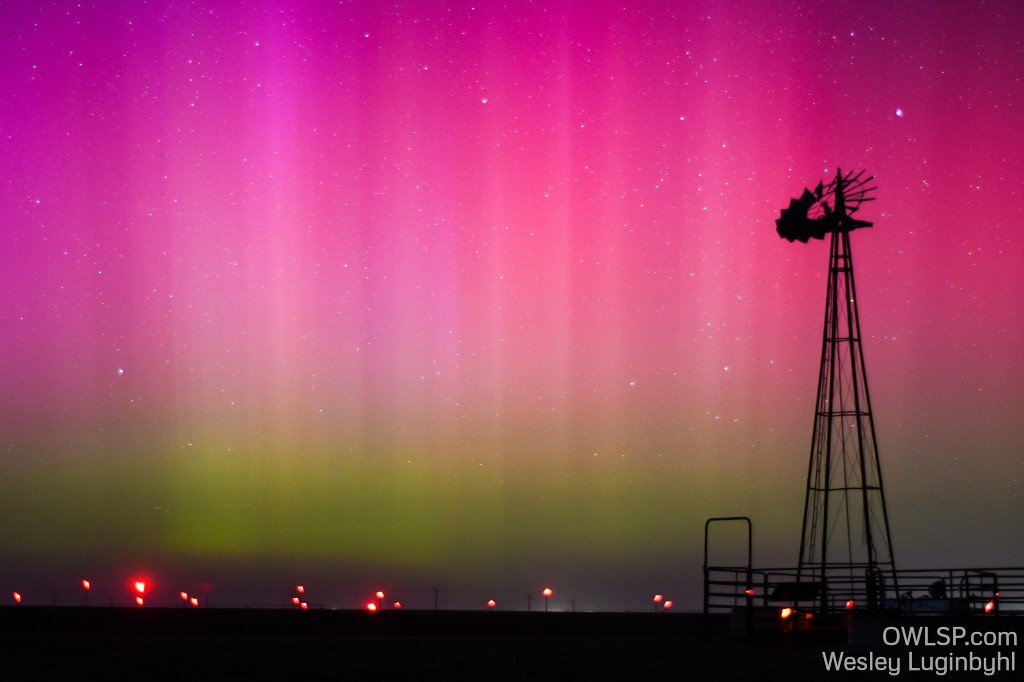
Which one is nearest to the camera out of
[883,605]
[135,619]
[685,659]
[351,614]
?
[685,659]

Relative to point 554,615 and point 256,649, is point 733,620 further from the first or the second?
point 554,615

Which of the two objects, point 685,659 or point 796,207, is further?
point 796,207

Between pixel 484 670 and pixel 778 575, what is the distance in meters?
8.72

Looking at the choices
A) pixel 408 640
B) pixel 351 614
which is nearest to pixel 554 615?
pixel 351 614

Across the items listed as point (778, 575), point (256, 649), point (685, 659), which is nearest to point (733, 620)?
point (778, 575)

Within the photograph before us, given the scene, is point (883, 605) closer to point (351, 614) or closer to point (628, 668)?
point (628, 668)

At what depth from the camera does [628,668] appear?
2336 cm

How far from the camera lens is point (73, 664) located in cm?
2223

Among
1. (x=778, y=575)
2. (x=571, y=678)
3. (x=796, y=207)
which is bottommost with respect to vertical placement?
(x=571, y=678)

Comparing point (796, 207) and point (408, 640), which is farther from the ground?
point (796, 207)

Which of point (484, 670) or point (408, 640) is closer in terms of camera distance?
point (484, 670)

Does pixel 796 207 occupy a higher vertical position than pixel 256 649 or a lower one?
higher

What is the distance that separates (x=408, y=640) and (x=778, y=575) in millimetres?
8998

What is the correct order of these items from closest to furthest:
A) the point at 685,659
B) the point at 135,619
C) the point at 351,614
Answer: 1. the point at 685,659
2. the point at 135,619
3. the point at 351,614
